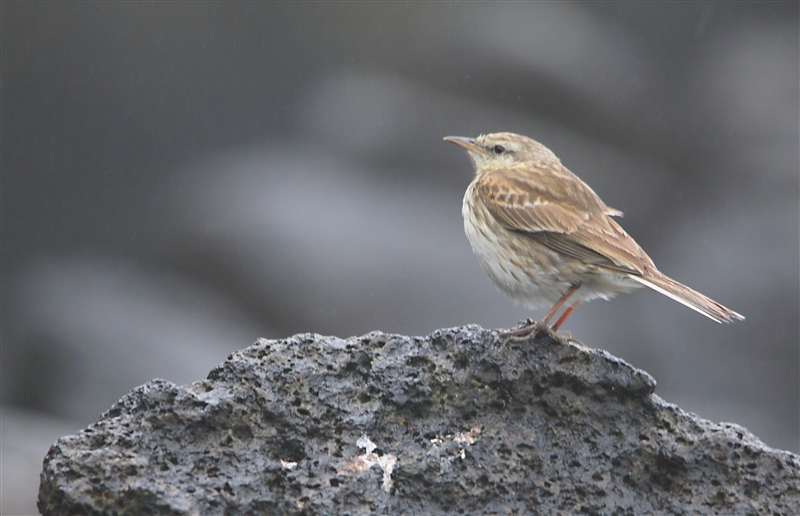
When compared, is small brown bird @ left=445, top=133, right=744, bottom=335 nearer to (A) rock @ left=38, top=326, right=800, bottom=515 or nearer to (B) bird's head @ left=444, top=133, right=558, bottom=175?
(B) bird's head @ left=444, top=133, right=558, bottom=175

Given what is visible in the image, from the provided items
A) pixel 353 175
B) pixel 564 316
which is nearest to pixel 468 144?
pixel 564 316

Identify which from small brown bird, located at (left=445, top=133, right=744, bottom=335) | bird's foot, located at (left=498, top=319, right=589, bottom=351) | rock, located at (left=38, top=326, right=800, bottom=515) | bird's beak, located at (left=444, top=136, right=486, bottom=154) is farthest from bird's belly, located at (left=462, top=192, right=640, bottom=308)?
bird's beak, located at (left=444, top=136, right=486, bottom=154)

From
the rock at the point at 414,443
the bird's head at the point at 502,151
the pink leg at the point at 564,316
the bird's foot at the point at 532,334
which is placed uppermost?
the bird's head at the point at 502,151

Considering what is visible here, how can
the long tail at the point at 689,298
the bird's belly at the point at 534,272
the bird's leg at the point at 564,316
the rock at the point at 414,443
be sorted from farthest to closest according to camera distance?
the bird's belly at the point at 534,272 < the bird's leg at the point at 564,316 < the long tail at the point at 689,298 < the rock at the point at 414,443

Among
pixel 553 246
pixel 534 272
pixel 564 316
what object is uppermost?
pixel 553 246

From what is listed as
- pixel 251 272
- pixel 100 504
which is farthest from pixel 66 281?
pixel 100 504

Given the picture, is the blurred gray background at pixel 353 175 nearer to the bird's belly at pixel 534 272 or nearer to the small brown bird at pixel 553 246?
the small brown bird at pixel 553 246

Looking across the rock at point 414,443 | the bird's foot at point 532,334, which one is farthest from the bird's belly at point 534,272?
the rock at point 414,443

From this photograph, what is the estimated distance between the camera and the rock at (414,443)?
3.41 meters

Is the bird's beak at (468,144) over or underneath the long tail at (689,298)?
over

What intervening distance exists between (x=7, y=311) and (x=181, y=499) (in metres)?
7.31

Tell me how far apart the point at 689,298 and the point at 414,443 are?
1.73 m

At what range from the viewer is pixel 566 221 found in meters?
4.97

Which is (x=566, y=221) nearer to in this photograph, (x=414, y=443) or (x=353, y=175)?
(x=414, y=443)
